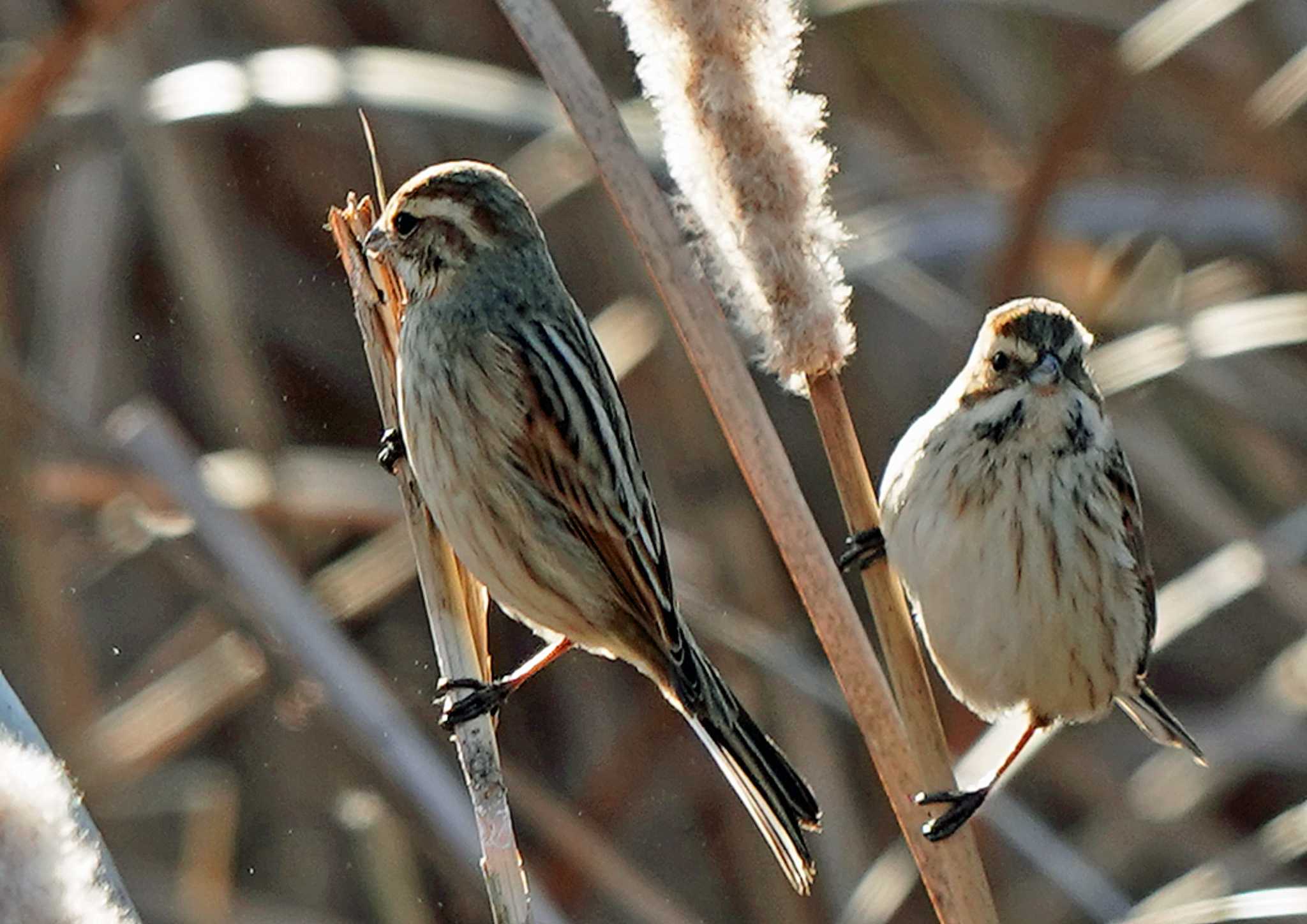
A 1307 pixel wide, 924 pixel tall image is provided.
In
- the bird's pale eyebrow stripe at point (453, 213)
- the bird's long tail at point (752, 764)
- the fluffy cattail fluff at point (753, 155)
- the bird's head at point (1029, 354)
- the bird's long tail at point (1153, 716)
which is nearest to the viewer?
the fluffy cattail fluff at point (753, 155)

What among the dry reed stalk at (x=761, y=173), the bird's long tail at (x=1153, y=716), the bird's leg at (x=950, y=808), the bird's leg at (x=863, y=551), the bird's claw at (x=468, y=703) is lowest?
the bird's long tail at (x=1153, y=716)

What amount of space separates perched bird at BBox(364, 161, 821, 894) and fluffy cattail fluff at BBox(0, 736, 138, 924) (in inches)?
45.3

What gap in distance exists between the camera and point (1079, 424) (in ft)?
9.05

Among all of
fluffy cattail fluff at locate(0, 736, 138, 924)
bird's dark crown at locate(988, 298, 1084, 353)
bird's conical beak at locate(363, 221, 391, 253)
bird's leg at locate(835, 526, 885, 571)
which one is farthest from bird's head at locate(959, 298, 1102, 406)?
fluffy cattail fluff at locate(0, 736, 138, 924)

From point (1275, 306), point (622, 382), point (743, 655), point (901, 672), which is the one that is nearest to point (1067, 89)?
point (1275, 306)

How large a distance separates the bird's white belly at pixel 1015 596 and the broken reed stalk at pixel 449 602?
0.68m

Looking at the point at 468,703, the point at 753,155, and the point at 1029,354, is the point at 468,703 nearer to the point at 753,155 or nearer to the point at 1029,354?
the point at 753,155

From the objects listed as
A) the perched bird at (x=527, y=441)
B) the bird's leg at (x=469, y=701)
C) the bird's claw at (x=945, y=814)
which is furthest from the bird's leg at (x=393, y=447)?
the bird's claw at (x=945, y=814)

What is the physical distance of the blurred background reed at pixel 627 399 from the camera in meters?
3.60

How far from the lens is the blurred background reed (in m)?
3.60

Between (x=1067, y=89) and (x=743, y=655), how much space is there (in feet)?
5.18

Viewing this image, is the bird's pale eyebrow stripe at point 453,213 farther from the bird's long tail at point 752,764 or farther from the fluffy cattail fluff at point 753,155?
the bird's long tail at point 752,764

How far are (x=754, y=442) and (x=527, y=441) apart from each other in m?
0.51

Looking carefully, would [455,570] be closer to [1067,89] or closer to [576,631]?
[576,631]
